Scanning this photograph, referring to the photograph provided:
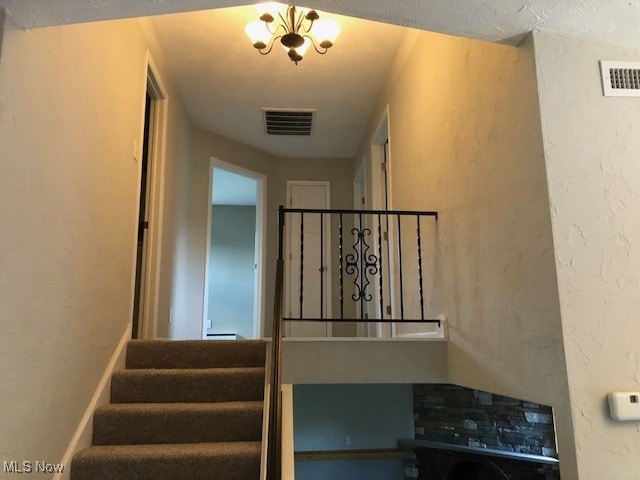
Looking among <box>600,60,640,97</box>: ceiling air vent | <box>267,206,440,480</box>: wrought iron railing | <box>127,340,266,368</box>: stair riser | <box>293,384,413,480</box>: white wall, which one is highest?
<box>600,60,640,97</box>: ceiling air vent

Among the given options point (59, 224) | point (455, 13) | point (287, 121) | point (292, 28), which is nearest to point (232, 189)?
point (287, 121)

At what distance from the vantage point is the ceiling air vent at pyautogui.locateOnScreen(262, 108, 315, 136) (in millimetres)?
5270

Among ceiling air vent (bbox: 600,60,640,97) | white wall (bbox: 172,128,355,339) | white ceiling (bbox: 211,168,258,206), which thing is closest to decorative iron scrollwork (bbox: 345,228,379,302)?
ceiling air vent (bbox: 600,60,640,97)

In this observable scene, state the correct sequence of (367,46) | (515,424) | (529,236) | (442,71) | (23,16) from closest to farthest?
1. (23,16)
2. (529,236)
3. (442,71)
4. (367,46)
5. (515,424)

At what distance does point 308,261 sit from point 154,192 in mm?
2729

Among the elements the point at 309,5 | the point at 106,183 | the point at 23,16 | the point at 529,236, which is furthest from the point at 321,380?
the point at 23,16

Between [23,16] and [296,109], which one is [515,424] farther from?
[23,16]

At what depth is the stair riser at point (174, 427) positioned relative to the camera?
2.50 metres

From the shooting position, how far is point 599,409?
1785 millimetres

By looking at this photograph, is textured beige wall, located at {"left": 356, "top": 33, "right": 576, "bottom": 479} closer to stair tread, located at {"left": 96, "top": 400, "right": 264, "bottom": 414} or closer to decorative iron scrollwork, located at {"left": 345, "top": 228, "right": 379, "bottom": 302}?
decorative iron scrollwork, located at {"left": 345, "top": 228, "right": 379, "bottom": 302}

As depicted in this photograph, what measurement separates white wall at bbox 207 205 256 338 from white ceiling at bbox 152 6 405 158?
322 cm

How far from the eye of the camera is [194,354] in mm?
3115

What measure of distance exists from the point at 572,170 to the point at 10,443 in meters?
2.46

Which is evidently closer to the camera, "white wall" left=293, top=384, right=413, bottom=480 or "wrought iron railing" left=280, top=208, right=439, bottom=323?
"wrought iron railing" left=280, top=208, right=439, bottom=323
